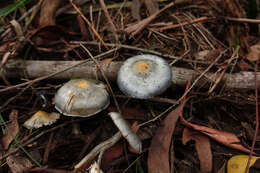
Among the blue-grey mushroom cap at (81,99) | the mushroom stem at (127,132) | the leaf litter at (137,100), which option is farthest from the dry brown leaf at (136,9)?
the mushroom stem at (127,132)

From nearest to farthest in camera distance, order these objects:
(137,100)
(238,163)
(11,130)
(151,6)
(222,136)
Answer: (238,163), (222,136), (11,130), (137,100), (151,6)

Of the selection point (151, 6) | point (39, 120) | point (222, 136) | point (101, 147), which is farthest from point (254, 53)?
point (39, 120)

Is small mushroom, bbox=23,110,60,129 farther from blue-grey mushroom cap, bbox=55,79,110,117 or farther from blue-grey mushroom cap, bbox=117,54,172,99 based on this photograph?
blue-grey mushroom cap, bbox=117,54,172,99

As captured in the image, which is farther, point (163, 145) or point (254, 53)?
point (254, 53)

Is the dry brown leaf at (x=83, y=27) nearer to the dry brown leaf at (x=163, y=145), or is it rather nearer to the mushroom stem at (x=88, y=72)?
the mushroom stem at (x=88, y=72)

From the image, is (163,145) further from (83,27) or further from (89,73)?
(83,27)

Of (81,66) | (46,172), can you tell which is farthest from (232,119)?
(46,172)

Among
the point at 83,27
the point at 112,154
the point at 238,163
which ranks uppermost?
the point at 83,27

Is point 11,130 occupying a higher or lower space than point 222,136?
higher
